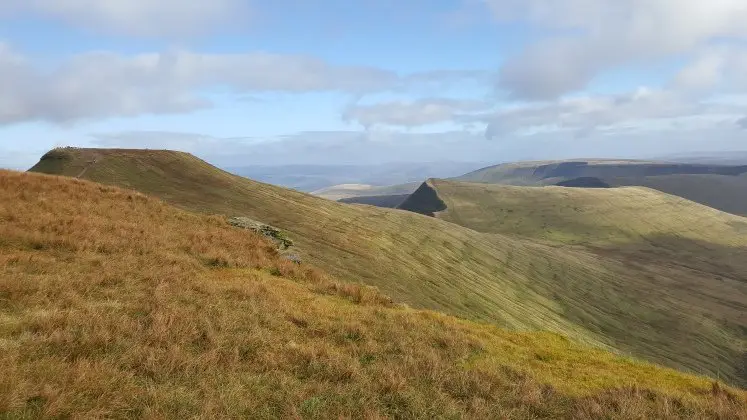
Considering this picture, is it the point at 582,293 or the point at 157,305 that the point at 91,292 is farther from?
the point at 582,293

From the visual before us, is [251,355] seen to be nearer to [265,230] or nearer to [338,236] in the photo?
[265,230]

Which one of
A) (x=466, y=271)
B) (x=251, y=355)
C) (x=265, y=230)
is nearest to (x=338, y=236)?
(x=265, y=230)

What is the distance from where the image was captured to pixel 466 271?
77.8 meters

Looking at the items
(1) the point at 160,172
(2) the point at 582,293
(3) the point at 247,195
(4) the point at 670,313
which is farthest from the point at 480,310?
(4) the point at 670,313

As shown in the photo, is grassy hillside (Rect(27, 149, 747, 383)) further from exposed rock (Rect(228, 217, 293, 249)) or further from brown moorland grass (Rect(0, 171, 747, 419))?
brown moorland grass (Rect(0, 171, 747, 419))

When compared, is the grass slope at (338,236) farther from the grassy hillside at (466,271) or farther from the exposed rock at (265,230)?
the exposed rock at (265,230)

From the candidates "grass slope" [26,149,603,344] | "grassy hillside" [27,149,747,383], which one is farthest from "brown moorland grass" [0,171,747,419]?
"grass slope" [26,149,603,344]

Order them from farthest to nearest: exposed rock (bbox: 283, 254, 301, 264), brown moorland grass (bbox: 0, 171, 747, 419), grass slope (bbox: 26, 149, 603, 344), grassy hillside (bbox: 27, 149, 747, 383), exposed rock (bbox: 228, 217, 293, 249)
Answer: grassy hillside (bbox: 27, 149, 747, 383) → grass slope (bbox: 26, 149, 603, 344) → exposed rock (bbox: 228, 217, 293, 249) → exposed rock (bbox: 283, 254, 301, 264) → brown moorland grass (bbox: 0, 171, 747, 419)

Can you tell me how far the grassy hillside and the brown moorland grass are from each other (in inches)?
589

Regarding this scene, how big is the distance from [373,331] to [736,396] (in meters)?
12.1

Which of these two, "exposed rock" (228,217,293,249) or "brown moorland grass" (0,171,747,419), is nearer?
"brown moorland grass" (0,171,747,419)

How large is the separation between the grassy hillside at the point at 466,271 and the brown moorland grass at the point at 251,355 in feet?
49.0

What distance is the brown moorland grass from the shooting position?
10.5 meters

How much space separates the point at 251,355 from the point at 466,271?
222ft
